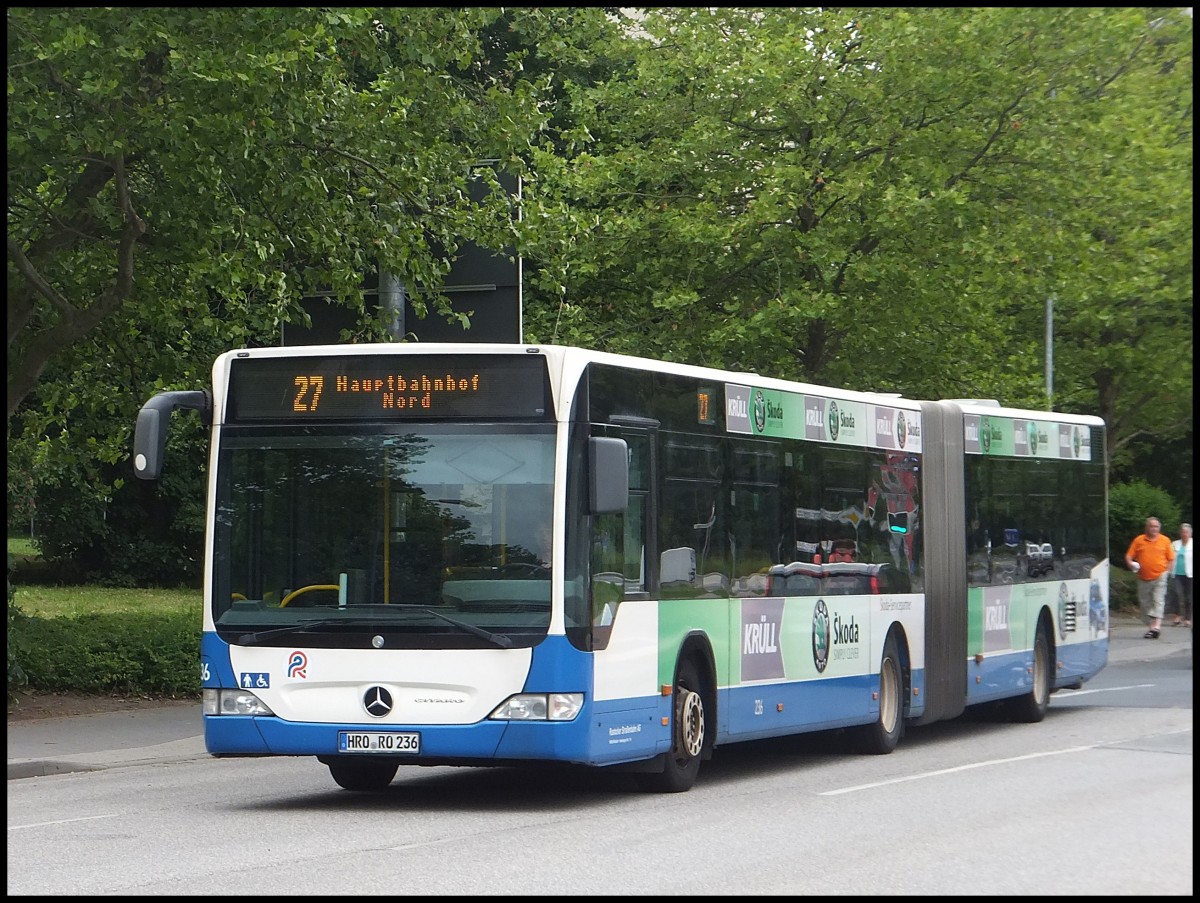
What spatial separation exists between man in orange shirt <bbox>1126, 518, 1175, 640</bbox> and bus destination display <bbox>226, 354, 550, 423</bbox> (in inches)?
847

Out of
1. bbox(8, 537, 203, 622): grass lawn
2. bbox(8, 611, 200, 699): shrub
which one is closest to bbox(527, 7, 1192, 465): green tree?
bbox(8, 611, 200, 699): shrub

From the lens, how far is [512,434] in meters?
12.3

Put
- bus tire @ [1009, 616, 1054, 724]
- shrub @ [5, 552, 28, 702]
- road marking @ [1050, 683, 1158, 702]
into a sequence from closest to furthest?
bus tire @ [1009, 616, 1054, 724], shrub @ [5, 552, 28, 702], road marking @ [1050, 683, 1158, 702]

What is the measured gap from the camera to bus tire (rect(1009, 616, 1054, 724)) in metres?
19.7

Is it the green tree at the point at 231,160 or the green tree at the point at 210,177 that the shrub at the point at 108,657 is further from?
the green tree at the point at 231,160

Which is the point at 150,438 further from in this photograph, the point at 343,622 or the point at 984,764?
the point at 984,764

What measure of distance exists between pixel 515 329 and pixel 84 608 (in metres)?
19.8

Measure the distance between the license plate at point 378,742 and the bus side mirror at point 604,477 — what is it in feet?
5.95

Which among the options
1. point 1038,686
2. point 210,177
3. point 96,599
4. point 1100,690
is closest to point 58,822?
point 210,177

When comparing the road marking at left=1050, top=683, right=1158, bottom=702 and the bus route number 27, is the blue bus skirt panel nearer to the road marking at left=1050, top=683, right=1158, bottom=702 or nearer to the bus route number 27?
the road marking at left=1050, top=683, right=1158, bottom=702

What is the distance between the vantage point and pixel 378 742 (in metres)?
12.1

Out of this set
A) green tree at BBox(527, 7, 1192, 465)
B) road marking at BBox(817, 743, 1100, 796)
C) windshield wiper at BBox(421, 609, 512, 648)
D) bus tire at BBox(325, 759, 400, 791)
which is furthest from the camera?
green tree at BBox(527, 7, 1192, 465)

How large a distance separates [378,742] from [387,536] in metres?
1.27

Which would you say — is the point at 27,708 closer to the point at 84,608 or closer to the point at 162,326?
the point at 162,326
